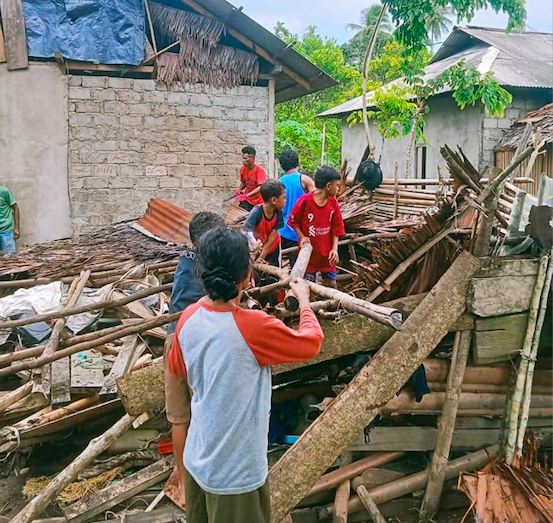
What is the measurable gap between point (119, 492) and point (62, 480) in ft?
1.40

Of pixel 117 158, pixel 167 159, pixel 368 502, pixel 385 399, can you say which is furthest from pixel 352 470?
pixel 117 158

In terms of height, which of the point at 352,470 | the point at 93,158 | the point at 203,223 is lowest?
the point at 352,470

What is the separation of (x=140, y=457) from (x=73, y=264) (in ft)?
10.7

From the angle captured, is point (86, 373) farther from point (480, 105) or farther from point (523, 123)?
point (523, 123)

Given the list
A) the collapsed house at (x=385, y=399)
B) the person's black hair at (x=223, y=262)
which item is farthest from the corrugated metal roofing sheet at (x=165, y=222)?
the person's black hair at (x=223, y=262)

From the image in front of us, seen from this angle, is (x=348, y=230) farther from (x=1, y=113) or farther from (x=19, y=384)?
(x=1, y=113)

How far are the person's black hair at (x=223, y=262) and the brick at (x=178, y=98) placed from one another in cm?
757

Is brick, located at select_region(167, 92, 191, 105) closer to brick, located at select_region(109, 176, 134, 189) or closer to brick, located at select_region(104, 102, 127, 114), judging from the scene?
brick, located at select_region(104, 102, 127, 114)

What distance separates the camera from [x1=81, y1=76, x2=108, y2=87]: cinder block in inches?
350

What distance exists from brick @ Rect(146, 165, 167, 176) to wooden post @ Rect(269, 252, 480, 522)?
6.55m

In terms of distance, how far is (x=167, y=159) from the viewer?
30.7 ft

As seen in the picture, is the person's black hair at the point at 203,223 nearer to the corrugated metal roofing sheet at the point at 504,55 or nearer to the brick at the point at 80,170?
the brick at the point at 80,170

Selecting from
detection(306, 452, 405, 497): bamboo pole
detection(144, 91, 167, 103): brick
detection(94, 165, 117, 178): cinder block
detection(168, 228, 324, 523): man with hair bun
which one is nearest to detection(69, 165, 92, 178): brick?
detection(94, 165, 117, 178): cinder block

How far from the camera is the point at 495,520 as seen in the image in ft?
10.9
